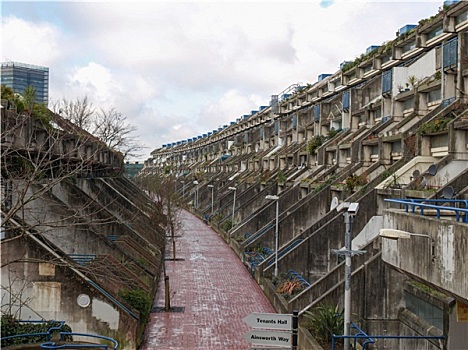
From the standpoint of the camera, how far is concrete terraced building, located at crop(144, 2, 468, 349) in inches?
403

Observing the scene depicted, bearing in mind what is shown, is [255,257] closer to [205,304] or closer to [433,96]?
[205,304]

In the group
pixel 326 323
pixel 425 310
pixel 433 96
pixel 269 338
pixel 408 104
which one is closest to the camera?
pixel 269 338

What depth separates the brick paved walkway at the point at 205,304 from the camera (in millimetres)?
17516

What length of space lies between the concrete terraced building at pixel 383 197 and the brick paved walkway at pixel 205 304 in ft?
3.53

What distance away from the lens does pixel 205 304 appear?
22.1 metres

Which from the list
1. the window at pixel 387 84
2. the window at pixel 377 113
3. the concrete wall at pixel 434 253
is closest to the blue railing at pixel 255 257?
the window at pixel 377 113

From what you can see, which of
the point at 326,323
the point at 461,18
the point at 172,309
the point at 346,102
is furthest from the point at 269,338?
the point at 346,102

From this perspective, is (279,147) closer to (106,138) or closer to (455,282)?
(106,138)

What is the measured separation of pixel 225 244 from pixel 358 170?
515 inches

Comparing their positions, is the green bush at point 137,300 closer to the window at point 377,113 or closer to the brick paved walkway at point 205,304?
the brick paved walkway at point 205,304

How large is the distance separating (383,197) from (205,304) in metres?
8.51

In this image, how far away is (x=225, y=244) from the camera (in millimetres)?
39812

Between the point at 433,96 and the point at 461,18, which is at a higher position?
the point at 461,18

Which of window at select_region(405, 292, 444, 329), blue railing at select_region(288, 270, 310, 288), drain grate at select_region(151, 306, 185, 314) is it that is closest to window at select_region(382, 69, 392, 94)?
blue railing at select_region(288, 270, 310, 288)
